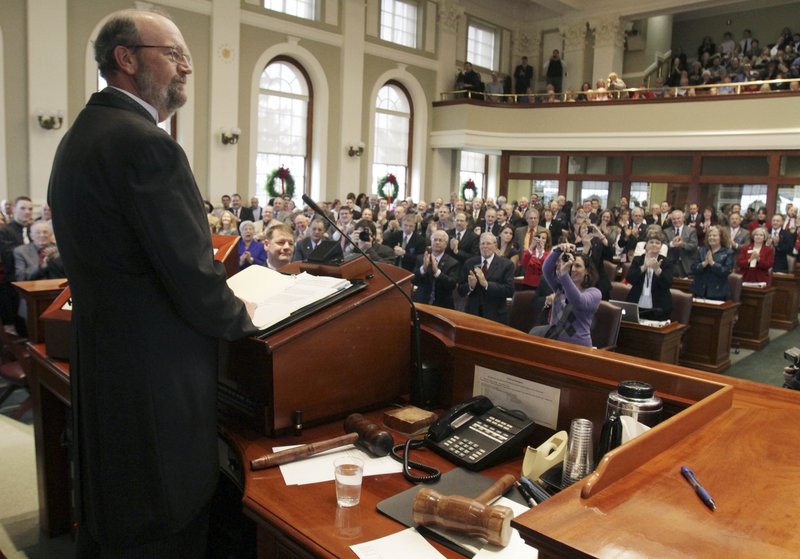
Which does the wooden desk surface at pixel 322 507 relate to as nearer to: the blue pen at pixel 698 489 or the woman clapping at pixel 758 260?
the blue pen at pixel 698 489

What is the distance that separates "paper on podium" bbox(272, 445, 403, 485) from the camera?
1369 mm

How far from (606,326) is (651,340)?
88cm

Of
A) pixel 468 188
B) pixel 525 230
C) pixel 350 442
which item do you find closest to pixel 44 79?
pixel 525 230

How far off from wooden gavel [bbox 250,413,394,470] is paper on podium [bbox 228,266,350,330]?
0.29 meters

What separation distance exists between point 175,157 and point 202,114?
35.1 feet

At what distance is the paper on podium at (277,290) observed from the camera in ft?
5.19

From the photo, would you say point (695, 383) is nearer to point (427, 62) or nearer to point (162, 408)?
point (162, 408)

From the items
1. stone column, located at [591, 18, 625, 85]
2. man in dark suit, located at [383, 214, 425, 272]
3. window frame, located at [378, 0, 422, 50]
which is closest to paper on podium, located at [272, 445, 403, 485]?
man in dark suit, located at [383, 214, 425, 272]

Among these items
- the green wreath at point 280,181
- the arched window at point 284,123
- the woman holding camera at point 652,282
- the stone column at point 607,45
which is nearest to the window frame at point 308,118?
the arched window at point 284,123

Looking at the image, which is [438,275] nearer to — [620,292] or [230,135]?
[620,292]

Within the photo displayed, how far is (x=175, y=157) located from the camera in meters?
1.27

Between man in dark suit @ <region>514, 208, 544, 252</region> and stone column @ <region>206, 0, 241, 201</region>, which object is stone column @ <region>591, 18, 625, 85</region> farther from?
stone column @ <region>206, 0, 241, 201</region>

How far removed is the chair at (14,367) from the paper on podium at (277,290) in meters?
2.53

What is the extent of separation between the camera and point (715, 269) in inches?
Answer: 259
